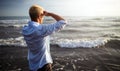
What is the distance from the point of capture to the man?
1.55m

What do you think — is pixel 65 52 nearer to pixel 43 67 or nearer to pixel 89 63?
pixel 89 63

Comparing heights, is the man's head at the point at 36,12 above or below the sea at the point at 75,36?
above

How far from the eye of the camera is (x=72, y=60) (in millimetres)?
5047

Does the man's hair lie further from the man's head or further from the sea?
the sea

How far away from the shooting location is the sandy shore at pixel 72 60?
446 centimetres

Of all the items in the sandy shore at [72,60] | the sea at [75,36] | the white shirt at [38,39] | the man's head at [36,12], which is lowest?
the sea at [75,36]

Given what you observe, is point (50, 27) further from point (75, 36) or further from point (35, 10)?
point (75, 36)

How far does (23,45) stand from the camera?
7098 millimetres

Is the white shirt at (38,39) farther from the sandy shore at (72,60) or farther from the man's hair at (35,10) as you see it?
the sandy shore at (72,60)

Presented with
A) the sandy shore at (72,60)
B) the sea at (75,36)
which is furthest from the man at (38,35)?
the sea at (75,36)

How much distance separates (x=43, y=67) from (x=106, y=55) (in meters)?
4.13

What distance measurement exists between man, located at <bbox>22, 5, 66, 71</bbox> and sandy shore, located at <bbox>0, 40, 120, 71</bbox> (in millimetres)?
2623

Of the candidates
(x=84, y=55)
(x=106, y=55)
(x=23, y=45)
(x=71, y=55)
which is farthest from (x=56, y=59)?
(x=23, y=45)

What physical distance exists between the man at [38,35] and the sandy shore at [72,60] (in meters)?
2.62
